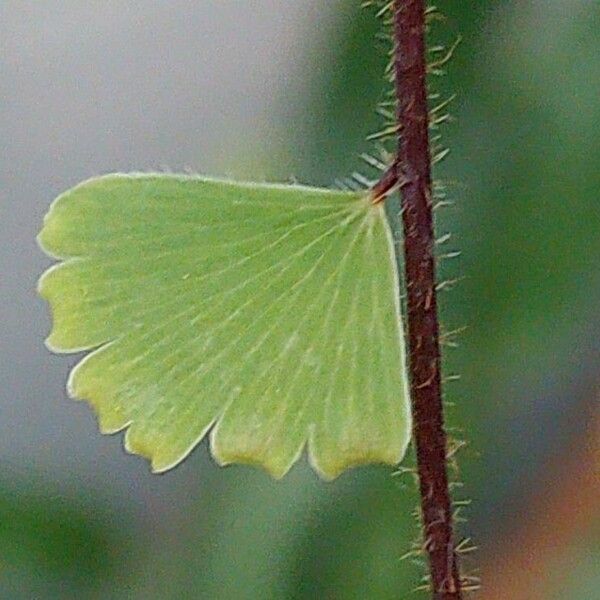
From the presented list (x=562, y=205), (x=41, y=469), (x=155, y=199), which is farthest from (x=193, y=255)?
(x=41, y=469)

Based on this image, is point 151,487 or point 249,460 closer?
point 249,460

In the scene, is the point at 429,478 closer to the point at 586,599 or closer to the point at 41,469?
the point at 586,599

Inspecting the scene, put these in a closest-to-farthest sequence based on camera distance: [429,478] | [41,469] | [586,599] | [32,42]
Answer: [429,478] < [586,599] < [41,469] < [32,42]

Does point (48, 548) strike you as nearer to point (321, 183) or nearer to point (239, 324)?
point (321, 183)

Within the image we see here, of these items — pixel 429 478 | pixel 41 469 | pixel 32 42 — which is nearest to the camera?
pixel 429 478

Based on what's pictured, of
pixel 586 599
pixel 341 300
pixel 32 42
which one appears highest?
pixel 32 42

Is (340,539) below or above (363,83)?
below

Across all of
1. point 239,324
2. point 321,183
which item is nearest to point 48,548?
point 321,183
